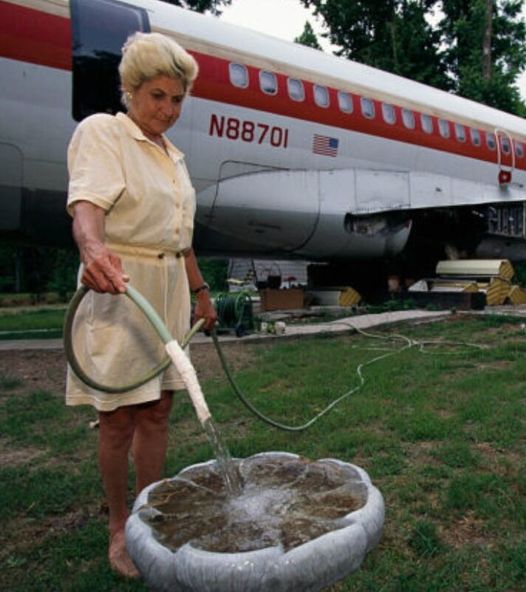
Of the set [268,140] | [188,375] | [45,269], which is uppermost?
[268,140]

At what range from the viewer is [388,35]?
918 inches

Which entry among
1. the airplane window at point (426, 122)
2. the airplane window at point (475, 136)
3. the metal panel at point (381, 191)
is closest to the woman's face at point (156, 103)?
the metal panel at point (381, 191)

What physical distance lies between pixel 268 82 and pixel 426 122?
146 inches

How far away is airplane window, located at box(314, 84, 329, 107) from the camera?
27.4 ft

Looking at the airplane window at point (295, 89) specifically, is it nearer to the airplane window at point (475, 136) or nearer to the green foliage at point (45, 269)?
the airplane window at point (475, 136)

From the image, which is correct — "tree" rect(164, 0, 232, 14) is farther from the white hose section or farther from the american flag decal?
the white hose section

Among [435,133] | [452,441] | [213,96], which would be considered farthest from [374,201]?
[452,441]

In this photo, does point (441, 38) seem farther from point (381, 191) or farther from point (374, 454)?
point (374, 454)

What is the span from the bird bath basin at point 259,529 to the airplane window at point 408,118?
346 inches

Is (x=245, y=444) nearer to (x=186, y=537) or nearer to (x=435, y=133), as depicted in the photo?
(x=186, y=537)

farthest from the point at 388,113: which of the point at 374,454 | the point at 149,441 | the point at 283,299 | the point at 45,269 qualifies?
the point at 45,269

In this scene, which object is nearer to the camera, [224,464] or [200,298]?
[224,464]

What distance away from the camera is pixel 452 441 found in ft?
11.7

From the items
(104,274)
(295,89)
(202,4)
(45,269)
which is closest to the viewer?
(104,274)
